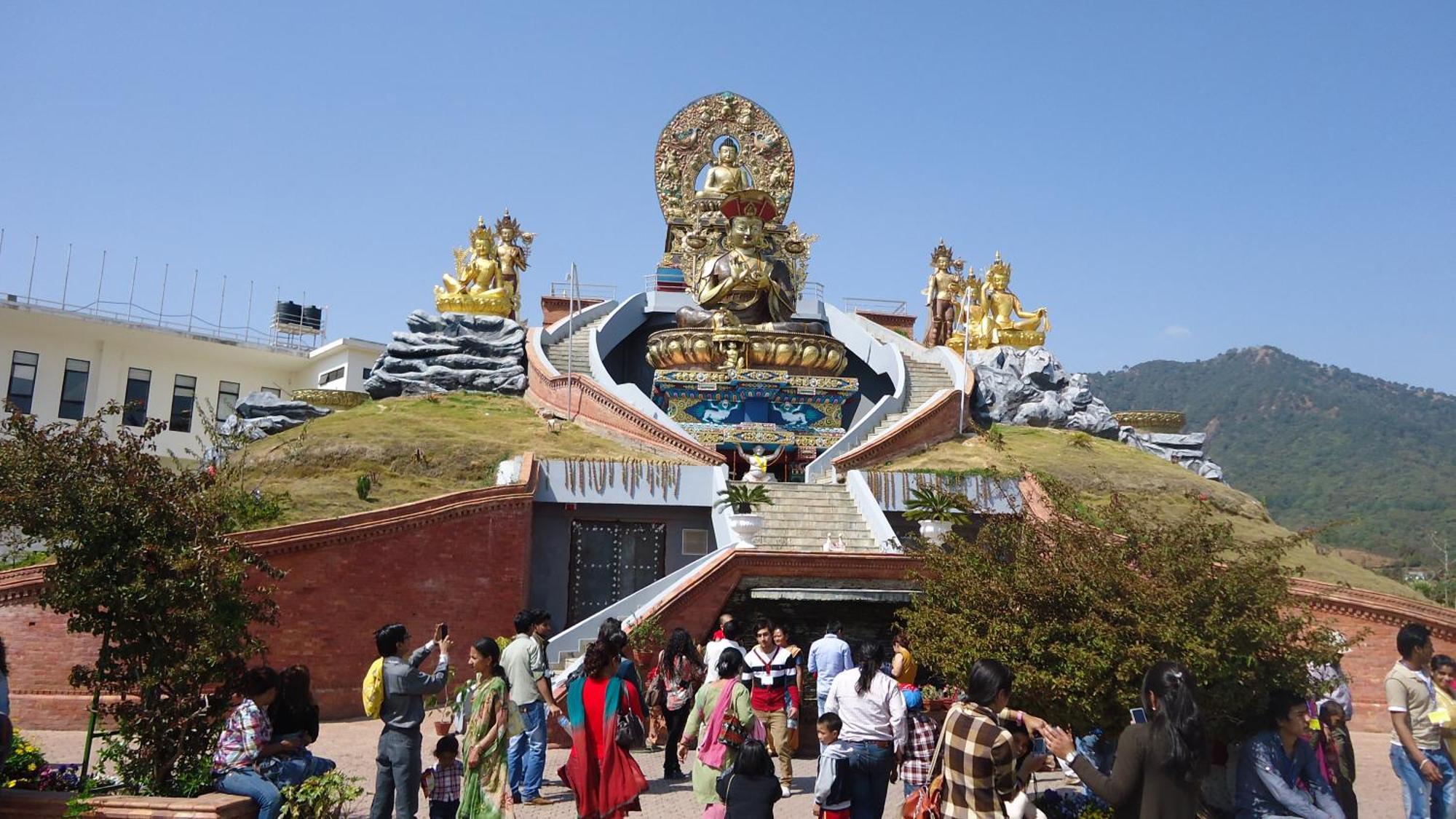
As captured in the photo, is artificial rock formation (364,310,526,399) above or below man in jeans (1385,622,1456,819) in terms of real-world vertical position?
above

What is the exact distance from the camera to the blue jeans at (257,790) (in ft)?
23.3

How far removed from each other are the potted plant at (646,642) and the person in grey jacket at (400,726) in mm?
6333

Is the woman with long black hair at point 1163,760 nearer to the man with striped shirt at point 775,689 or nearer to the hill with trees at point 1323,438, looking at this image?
the man with striped shirt at point 775,689

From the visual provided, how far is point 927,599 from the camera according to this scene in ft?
31.4

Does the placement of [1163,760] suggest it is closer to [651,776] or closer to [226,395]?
[651,776]

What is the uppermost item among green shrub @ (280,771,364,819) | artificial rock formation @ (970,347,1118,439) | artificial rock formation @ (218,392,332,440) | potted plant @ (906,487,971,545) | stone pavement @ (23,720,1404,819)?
artificial rock formation @ (970,347,1118,439)

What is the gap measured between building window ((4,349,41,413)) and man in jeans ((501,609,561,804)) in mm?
29002

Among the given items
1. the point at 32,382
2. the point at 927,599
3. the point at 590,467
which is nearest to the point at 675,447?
the point at 590,467

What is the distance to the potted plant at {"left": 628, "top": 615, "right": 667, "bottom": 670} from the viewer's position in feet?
45.5

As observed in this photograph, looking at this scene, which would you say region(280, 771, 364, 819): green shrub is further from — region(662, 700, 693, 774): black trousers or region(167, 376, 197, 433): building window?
region(167, 376, 197, 433): building window

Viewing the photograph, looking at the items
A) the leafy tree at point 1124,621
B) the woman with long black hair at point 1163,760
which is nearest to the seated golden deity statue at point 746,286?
the leafy tree at point 1124,621

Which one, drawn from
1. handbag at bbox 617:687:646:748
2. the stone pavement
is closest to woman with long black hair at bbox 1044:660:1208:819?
handbag at bbox 617:687:646:748

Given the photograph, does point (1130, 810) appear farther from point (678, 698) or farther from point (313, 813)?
point (678, 698)

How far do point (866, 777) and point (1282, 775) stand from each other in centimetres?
242
